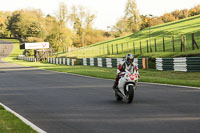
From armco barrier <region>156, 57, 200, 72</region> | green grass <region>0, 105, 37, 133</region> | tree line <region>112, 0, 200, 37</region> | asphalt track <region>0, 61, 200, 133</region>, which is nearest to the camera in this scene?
green grass <region>0, 105, 37, 133</region>

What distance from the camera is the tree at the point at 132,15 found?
10922cm

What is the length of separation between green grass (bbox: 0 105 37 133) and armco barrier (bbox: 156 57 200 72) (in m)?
17.0

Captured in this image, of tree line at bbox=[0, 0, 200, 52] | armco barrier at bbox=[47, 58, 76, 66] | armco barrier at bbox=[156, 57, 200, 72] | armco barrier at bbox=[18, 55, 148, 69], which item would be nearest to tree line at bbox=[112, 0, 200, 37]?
tree line at bbox=[0, 0, 200, 52]

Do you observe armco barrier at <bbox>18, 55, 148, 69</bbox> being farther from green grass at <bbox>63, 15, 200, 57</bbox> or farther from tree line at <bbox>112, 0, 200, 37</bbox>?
tree line at <bbox>112, 0, 200, 37</bbox>

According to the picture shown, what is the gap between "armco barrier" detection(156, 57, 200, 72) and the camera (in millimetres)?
24125

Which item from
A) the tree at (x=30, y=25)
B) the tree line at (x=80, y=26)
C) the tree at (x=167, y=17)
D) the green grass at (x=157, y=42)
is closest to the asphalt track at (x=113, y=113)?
the green grass at (x=157, y=42)

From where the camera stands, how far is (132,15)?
4345 inches

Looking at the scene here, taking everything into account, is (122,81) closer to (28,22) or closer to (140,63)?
(140,63)

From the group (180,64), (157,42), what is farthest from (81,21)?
(180,64)

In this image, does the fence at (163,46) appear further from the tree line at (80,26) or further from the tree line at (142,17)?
the tree line at (142,17)

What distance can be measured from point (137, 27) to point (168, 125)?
102 m

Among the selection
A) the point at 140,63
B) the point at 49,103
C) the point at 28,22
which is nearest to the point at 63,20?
the point at 28,22

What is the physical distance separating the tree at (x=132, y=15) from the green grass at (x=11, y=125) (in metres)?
101

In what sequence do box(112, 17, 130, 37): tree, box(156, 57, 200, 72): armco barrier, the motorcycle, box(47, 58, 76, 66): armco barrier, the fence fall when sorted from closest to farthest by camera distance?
the motorcycle, box(156, 57, 200, 72): armco barrier, the fence, box(47, 58, 76, 66): armco barrier, box(112, 17, 130, 37): tree
